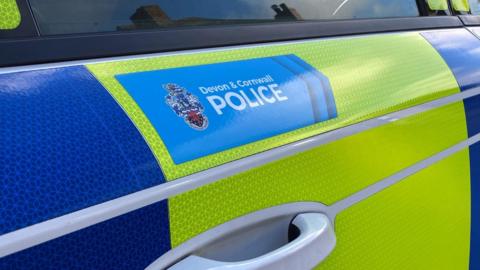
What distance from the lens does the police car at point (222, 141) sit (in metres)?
0.74

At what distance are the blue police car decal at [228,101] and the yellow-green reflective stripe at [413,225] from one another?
0.83 ft

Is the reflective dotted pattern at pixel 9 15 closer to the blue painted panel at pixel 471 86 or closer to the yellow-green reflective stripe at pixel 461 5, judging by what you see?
the blue painted panel at pixel 471 86

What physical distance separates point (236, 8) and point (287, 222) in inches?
20.9

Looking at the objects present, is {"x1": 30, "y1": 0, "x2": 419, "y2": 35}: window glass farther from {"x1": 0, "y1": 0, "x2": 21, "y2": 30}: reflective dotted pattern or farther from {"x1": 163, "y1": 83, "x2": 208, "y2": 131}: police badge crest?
{"x1": 163, "y1": 83, "x2": 208, "y2": 131}: police badge crest

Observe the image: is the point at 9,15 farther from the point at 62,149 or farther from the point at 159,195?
the point at 159,195

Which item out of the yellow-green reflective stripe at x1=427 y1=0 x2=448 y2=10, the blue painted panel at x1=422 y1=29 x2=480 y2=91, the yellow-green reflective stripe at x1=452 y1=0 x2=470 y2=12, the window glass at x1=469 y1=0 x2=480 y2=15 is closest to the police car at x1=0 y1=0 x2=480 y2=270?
the blue painted panel at x1=422 y1=29 x2=480 y2=91

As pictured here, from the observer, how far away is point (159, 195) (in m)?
0.80

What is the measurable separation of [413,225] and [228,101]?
2.04 ft

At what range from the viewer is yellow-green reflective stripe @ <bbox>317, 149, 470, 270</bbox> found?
111 centimetres

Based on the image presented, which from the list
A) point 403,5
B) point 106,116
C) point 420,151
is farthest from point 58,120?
point 403,5

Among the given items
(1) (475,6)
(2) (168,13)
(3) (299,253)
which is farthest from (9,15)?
(1) (475,6)

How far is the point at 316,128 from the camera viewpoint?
1.08m

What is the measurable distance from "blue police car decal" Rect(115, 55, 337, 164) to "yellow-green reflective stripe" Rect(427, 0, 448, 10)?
3.17 ft

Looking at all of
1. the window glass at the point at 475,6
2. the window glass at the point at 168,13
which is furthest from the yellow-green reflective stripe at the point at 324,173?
the window glass at the point at 475,6
